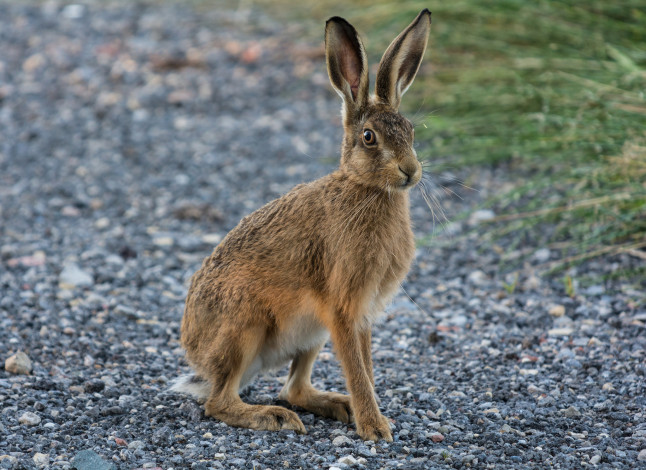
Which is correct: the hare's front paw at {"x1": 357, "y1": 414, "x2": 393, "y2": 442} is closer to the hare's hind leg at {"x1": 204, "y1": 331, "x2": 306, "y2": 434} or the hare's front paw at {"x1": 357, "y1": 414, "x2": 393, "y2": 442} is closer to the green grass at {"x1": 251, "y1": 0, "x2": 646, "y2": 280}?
the hare's hind leg at {"x1": 204, "y1": 331, "x2": 306, "y2": 434}

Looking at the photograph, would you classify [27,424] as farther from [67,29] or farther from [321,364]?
[67,29]

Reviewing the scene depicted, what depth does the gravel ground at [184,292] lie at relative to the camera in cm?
415

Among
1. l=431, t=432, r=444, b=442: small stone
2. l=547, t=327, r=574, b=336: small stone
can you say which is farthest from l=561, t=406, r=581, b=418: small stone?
l=547, t=327, r=574, b=336: small stone

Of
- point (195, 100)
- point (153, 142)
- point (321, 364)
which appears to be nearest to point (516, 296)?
point (321, 364)

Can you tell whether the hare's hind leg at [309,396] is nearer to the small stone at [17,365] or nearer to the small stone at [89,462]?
the small stone at [89,462]

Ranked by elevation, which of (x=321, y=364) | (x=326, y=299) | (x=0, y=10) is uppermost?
(x=0, y=10)

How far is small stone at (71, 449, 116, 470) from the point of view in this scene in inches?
150

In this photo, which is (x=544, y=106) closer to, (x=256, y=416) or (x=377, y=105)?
(x=377, y=105)

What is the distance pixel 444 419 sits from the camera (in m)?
4.41

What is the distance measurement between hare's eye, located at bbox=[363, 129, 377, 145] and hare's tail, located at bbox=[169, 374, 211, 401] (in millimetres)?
1517

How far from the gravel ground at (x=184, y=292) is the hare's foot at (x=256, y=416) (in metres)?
0.07

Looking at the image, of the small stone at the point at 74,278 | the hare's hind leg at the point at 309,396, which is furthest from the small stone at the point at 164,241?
the hare's hind leg at the point at 309,396

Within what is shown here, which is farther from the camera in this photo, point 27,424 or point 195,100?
point 195,100

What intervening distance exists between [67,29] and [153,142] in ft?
12.7
